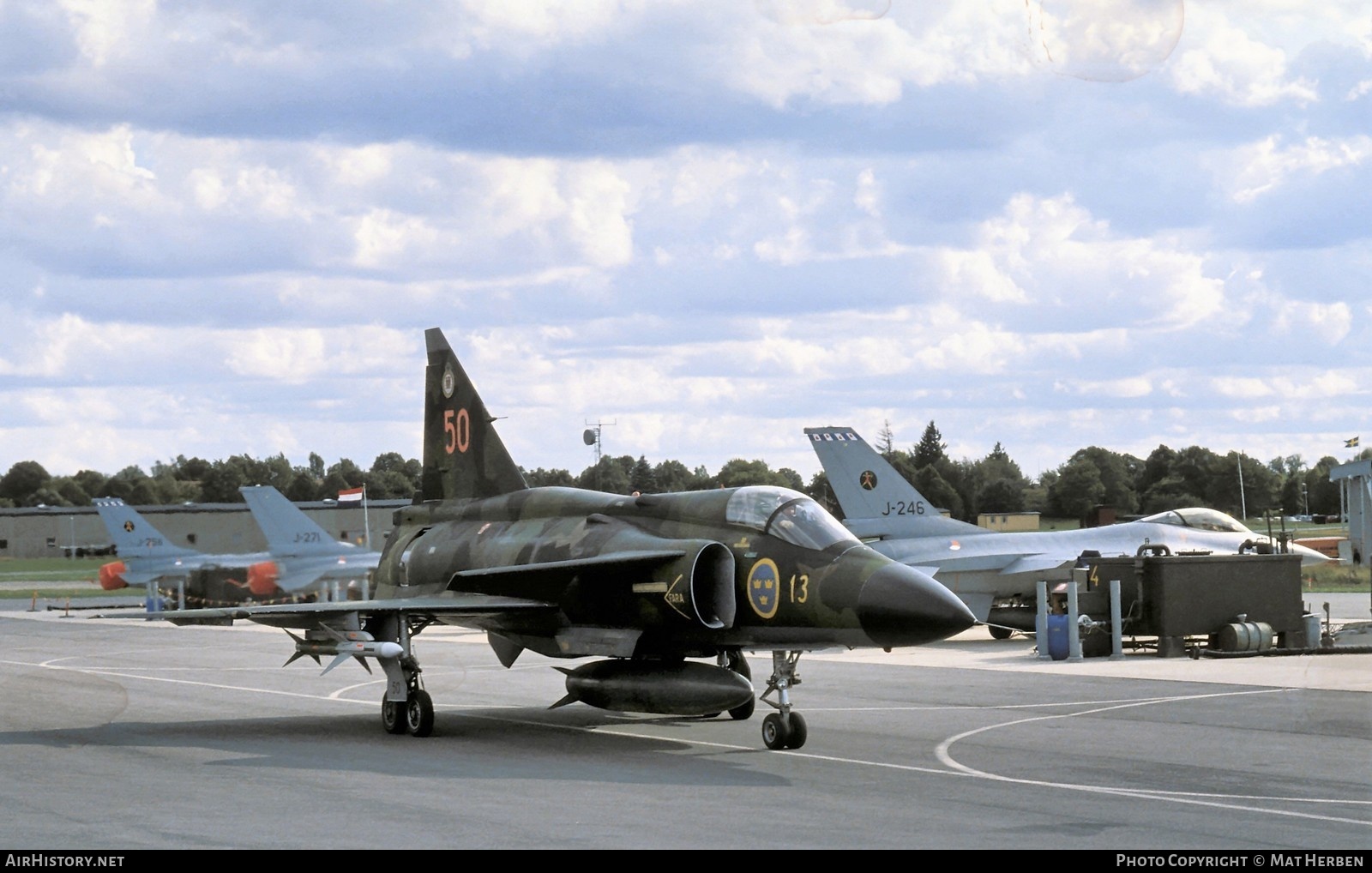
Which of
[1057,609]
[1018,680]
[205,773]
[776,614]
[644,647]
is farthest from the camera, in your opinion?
[1057,609]

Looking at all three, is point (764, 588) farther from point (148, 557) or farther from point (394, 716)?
point (148, 557)

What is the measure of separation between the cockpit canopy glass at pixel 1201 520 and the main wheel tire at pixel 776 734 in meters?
21.3

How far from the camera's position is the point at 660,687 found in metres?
15.9

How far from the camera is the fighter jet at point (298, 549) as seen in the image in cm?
4859

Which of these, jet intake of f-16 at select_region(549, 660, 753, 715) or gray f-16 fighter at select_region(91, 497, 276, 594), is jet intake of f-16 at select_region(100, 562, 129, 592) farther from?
jet intake of f-16 at select_region(549, 660, 753, 715)

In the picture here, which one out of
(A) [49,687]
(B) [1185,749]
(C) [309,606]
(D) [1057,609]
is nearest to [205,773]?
(C) [309,606]

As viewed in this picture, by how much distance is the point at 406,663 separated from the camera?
669 inches

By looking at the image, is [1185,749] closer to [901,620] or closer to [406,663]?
[901,620]

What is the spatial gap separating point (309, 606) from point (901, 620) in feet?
22.9

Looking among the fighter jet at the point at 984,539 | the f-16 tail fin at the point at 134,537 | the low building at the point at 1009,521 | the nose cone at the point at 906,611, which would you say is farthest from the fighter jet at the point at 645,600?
the low building at the point at 1009,521

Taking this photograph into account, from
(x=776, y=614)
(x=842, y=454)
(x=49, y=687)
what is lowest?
(x=49, y=687)

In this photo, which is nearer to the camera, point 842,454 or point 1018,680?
point 1018,680

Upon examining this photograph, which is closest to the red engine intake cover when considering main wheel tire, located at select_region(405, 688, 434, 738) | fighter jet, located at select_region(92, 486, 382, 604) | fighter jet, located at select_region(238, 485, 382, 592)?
fighter jet, located at select_region(92, 486, 382, 604)

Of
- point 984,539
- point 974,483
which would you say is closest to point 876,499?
point 984,539
